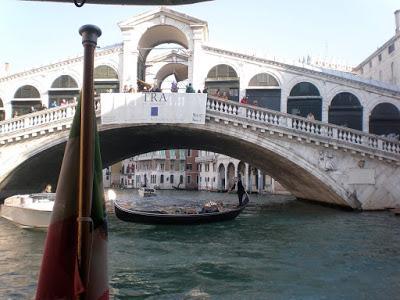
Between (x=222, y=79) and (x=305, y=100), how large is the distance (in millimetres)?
2788

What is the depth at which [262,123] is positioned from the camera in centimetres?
1190

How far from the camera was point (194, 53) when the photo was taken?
14234 mm

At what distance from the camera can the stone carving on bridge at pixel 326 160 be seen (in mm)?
12031

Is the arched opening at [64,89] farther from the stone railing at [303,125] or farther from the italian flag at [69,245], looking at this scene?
the italian flag at [69,245]

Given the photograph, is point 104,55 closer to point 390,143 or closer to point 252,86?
point 252,86

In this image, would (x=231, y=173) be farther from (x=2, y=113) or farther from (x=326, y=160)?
(x=326, y=160)

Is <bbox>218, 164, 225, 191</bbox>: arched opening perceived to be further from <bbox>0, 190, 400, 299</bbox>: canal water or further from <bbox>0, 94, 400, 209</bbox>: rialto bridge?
<bbox>0, 190, 400, 299</bbox>: canal water

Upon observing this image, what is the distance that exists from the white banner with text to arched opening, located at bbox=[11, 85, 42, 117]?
4.22 meters

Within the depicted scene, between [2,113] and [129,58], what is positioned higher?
[129,58]

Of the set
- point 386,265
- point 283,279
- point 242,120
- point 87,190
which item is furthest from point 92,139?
point 242,120

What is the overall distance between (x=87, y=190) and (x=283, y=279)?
3.82 meters

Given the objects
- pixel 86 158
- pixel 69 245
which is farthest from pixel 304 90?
pixel 69 245

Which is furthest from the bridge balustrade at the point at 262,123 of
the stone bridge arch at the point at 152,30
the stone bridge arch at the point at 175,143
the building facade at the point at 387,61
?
the building facade at the point at 387,61

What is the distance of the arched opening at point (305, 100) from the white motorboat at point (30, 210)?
8078mm
